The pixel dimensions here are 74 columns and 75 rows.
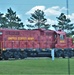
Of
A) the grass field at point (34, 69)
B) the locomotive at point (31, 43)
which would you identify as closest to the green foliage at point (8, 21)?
the locomotive at point (31, 43)

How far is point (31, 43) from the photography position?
3719 cm

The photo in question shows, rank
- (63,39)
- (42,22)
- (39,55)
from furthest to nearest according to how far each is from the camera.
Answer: (42,22), (63,39), (39,55)

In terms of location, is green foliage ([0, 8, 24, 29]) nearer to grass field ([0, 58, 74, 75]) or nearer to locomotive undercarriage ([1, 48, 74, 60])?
locomotive undercarriage ([1, 48, 74, 60])

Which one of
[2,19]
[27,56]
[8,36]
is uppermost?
[2,19]

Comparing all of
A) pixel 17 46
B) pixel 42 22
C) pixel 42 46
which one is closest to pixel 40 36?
pixel 42 46

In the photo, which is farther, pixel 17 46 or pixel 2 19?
pixel 2 19

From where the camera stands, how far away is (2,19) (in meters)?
55.5

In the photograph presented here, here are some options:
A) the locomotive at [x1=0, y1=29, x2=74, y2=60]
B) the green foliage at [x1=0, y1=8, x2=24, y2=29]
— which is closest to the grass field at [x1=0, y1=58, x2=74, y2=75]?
the locomotive at [x1=0, y1=29, x2=74, y2=60]

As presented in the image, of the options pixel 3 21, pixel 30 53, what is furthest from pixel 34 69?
pixel 3 21

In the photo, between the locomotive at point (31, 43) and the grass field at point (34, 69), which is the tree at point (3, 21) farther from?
the grass field at point (34, 69)

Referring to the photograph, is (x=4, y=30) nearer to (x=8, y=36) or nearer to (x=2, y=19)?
(x=8, y=36)

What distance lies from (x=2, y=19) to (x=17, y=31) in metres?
20.3

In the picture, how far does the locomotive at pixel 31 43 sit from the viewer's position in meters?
34.7

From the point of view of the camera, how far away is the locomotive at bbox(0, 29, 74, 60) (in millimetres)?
34656
